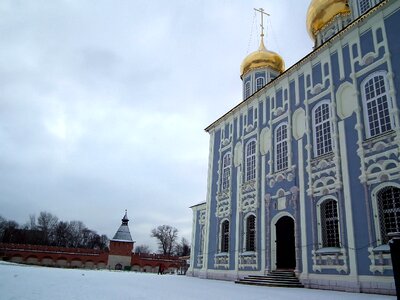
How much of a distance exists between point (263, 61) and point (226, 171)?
8.18 meters

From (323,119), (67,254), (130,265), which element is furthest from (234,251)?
(67,254)

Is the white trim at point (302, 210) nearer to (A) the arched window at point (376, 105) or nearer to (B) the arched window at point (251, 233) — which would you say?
(A) the arched window at point (376, 105)

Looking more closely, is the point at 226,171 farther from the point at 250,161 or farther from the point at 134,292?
the point at 134,292

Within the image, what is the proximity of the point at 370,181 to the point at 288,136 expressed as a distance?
16.5 ft

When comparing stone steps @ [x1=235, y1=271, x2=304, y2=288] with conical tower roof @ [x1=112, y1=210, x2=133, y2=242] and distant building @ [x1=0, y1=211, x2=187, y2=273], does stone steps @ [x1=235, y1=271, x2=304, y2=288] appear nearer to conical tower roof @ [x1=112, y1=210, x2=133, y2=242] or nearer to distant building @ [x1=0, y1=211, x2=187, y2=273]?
distant building @ [x1=0, y1=211, x2=187, y2=273]

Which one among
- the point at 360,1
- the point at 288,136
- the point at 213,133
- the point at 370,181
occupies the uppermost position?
the point at 360,1

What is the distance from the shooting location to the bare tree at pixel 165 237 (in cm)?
7500

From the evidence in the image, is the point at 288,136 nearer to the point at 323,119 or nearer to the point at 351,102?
the point at 323,119

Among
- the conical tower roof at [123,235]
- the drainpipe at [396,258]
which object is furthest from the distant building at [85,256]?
the drainpipe at [396,258]

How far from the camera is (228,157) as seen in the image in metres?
21.7

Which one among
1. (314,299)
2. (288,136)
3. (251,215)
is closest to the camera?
(314,299)

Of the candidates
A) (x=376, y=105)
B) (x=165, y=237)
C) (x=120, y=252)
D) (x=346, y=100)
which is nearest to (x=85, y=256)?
(x=120, y=252)

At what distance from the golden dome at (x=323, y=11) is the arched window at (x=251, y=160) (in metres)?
7.27

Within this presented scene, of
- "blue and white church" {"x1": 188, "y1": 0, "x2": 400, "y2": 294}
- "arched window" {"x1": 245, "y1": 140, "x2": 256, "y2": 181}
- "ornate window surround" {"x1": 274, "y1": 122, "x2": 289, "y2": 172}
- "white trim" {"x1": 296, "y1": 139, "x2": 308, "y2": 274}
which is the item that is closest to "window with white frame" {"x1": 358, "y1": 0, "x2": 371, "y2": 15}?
"blue and white church" {"x1": 188, "y1": 0, "x2": 400, "y2": 294}
